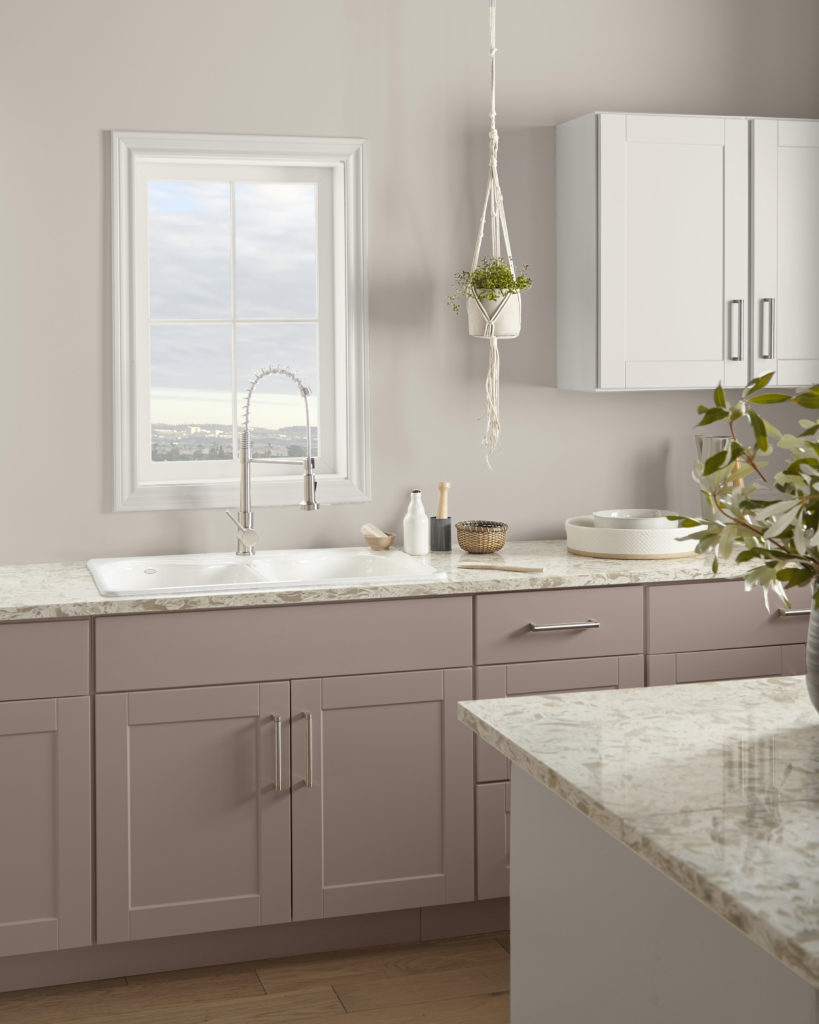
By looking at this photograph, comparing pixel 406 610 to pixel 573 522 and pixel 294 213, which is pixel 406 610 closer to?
pixel 573 522

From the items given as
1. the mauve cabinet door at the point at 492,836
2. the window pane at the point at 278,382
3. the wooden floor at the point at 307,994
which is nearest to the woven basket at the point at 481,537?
the window pane at the point at 278,382

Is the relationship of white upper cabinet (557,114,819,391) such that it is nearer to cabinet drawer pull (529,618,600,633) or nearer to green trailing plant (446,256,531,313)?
green trailing plant (446,256,531,313)

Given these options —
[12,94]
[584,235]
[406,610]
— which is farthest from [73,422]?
[584,235]

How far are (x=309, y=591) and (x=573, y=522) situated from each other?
3.15ft

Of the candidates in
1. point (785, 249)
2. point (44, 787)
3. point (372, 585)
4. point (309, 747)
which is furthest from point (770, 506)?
point (785, 249)

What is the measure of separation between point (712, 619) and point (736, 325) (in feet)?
2.83

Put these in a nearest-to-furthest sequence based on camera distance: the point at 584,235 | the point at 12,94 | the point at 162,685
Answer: the point at 162,685 < the point at 12,94 < the point at 584,235

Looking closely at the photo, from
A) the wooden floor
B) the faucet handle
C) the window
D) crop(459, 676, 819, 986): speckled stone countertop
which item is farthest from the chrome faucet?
crop(459, 676, 819, 986): speckled stone countertop

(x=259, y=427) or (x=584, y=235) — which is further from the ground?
(x=584, y=235)

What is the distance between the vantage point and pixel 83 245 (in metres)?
3.23

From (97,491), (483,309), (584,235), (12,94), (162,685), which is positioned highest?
Answer: (12,94)

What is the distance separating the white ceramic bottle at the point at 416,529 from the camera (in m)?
3.35

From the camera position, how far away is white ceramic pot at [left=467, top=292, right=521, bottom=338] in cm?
332

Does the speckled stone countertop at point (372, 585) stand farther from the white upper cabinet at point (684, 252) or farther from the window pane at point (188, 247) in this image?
the window pane at point (188, 247)
